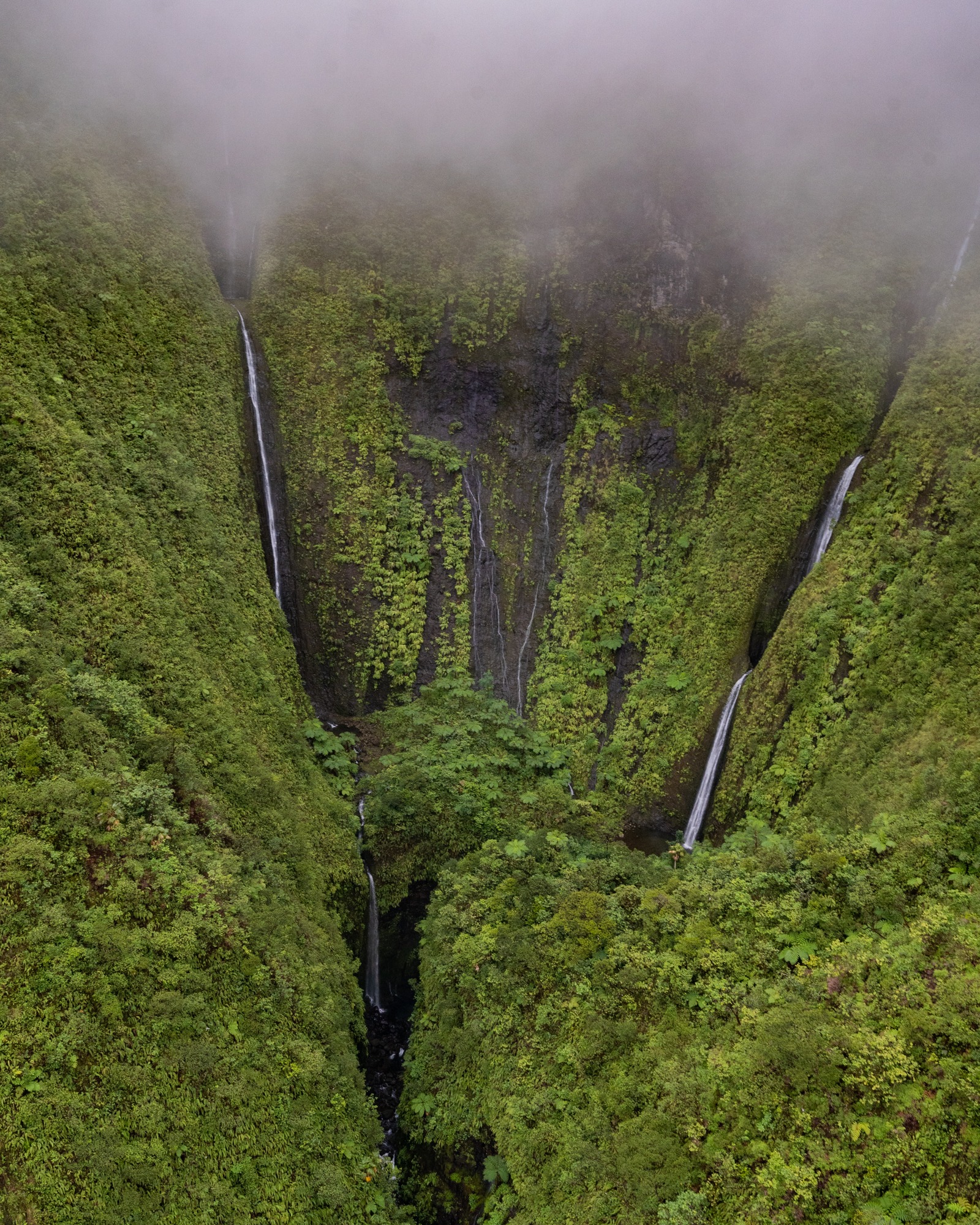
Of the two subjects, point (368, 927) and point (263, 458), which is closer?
point (368, 927)

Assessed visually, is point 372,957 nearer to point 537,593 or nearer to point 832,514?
point 537,593

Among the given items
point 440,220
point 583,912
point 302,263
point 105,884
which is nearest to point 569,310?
point 440,220

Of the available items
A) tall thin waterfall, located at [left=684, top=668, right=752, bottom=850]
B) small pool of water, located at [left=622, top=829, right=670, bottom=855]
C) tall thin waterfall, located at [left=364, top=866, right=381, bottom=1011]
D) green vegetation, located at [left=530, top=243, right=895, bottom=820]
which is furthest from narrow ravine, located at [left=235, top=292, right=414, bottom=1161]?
tall thin waterfall, located at [left=684, top=668, right=752, bottom=850]

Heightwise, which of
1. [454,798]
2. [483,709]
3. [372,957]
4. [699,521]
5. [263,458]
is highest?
[263,458]

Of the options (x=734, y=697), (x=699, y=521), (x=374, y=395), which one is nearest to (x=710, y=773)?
(x=734, y=697)

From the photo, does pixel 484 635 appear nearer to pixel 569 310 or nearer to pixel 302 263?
pixel 569 310

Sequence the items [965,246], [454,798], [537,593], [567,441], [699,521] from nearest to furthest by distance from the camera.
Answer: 1. [454,798]
2. [965,246]
3. [699,521]
4. [537,593]
5. [567,441]
